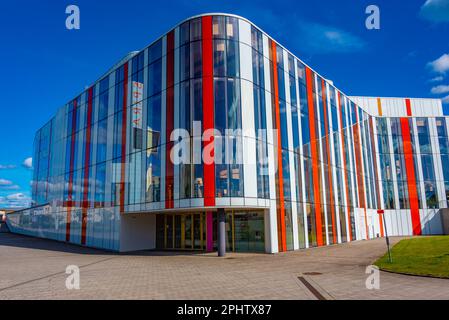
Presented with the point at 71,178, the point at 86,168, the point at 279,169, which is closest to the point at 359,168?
the point at 279,169

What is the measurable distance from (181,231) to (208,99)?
10.8 metres

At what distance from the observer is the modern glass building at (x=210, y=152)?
69.3 ft

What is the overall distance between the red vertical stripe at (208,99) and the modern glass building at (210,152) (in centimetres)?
7

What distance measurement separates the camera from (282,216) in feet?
77.2

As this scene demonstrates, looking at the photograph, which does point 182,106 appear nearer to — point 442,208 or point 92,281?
point 92,281

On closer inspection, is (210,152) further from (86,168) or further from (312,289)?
(86,168)

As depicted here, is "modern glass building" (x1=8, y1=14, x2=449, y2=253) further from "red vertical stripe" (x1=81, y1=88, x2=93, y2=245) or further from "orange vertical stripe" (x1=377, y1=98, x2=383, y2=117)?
"orange vertical stripe" (x1=377, y1=98, x2=383, y2=117)

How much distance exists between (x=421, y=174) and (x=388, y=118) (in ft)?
27.9

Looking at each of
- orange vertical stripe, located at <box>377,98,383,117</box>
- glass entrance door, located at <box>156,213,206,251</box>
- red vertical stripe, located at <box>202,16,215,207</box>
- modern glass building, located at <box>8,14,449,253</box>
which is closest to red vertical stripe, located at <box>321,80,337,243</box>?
modern glass building, located at <box>8,14,449,253</box>

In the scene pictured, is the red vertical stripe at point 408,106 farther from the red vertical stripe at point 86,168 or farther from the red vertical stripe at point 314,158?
the red vertical stripe at point 86,168

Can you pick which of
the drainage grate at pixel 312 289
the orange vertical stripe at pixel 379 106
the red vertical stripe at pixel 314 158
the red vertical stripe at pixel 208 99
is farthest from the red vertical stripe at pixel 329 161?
the orange vertical stripe at pixel 379 106

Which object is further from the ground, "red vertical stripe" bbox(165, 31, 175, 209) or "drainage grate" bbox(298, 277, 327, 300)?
"red vertical stripe" bbox(165, 31, 175, 209)

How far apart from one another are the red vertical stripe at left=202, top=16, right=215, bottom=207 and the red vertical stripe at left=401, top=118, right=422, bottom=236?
113 ft

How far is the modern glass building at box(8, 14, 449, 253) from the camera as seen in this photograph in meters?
21.1
